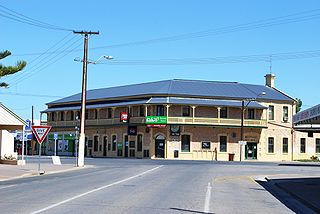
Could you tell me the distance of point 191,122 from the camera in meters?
70.3

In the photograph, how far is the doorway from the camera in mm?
70312

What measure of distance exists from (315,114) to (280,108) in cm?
5314

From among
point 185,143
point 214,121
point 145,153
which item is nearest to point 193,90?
point 214,121

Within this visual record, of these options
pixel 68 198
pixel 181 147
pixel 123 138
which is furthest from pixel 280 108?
pixel 68 198

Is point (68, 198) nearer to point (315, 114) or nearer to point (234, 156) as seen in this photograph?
point (315, 114)

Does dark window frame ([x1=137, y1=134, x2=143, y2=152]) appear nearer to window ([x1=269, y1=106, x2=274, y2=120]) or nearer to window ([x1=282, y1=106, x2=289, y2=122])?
window ([x1=269, y1=106, x2=274, y2=120])

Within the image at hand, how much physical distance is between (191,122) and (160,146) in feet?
16.4

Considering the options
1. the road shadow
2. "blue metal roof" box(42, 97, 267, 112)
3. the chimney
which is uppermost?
the chimney

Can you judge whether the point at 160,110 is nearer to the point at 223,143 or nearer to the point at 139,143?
the point at 139,143

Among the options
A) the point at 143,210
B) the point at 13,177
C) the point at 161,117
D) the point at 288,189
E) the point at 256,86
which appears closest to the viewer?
the point at 143,210

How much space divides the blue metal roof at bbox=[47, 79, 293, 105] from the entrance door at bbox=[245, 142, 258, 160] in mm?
6379

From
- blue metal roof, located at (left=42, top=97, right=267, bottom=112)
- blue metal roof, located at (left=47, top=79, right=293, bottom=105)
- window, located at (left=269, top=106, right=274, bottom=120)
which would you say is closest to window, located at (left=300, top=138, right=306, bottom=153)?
window, located at (left=269, top=106, right=274, bottom=120)

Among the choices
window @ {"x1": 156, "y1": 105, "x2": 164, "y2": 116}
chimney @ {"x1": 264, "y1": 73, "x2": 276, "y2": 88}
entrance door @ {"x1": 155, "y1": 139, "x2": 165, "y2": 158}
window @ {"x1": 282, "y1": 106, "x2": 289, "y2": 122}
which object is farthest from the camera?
chimney @ {"x1": 264, "y1": 73, "x2": 276, "y2": 88}

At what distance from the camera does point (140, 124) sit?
7112 centimetres
